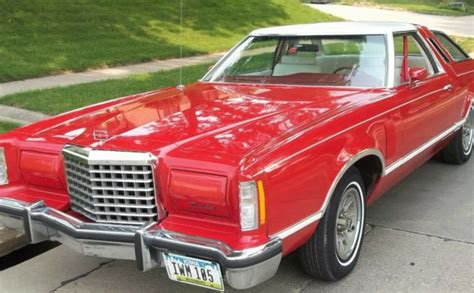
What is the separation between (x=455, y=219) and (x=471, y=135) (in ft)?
6.02

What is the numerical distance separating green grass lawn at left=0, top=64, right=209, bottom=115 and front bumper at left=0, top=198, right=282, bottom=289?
419 centimetres

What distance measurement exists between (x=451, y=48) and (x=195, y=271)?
4.41 meters

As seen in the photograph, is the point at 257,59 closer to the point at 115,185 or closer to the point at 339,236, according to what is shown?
the point at 339,236

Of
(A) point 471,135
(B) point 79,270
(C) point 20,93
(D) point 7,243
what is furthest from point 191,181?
(C) point 20,93

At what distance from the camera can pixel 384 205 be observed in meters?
4.74

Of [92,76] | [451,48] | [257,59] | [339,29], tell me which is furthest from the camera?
[92,76]

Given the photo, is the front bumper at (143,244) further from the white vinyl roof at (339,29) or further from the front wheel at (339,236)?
the white vinyl roof at (339,29)

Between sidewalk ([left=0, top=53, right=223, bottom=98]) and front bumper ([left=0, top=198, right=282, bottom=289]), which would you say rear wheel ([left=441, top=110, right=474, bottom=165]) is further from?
sidewalk ([left=0, top=53, right=223, bottom=98])

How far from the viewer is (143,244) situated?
2719 mm

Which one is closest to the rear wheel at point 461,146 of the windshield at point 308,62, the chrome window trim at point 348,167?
the chrome window trim at point 348,167

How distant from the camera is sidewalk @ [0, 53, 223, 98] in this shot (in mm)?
8984

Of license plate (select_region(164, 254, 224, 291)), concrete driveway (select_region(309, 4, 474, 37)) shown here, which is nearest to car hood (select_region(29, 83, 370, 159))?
license plate (select_region(164, 254, 224, 291))

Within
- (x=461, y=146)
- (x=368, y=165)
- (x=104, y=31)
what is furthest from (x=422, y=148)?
(x=104, y=31)

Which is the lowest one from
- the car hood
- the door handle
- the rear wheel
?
the rear wheel
